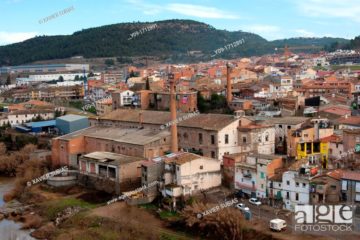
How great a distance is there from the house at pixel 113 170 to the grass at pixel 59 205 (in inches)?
45.0

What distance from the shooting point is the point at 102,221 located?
1527 centimetres

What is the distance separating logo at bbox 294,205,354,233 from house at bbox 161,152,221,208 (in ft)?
11.5

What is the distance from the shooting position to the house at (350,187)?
13.6 metres

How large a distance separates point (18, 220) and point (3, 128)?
52.9ft

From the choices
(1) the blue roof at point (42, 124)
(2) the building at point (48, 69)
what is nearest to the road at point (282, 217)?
(1) the blue roof at point (42, 124)

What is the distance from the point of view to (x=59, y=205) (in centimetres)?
1709

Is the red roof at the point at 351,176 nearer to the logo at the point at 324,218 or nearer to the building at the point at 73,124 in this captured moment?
the logo at the point at 324,218

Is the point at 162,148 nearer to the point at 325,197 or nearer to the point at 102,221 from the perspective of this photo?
the point at 102,221

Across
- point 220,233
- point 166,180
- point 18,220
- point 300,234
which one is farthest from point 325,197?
point 18,220

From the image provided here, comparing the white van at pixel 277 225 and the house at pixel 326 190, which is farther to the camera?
the house at pixel 326 190

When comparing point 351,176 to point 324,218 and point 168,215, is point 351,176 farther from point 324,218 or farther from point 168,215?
point 168,215

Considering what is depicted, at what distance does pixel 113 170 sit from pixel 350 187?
25.7 ft

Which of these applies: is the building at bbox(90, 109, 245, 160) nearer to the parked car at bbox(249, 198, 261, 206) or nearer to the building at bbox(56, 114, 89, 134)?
the parked car at bbox(249, 198, 261, 206)

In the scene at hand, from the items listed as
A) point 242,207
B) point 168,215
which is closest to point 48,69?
point 168,215
